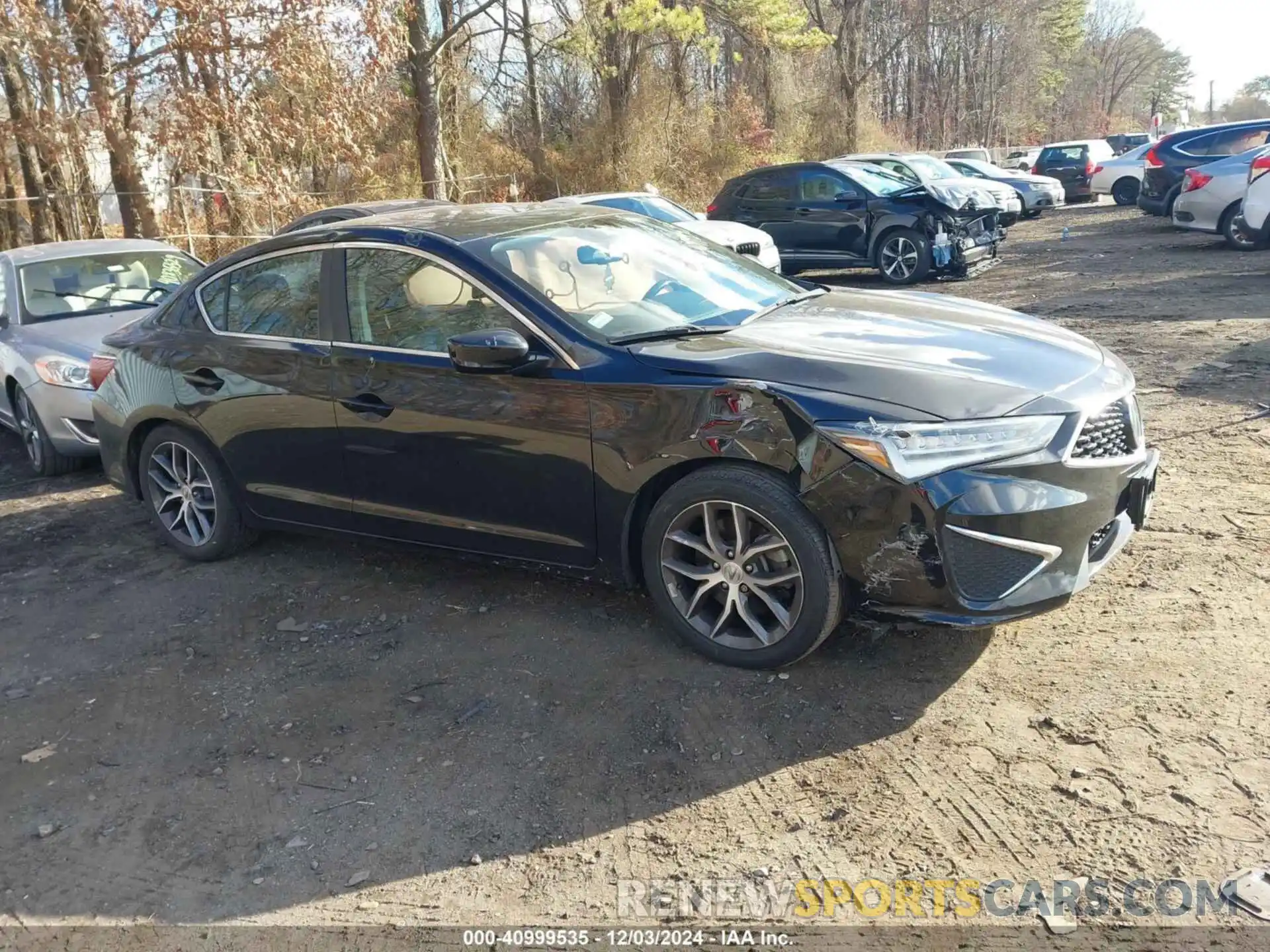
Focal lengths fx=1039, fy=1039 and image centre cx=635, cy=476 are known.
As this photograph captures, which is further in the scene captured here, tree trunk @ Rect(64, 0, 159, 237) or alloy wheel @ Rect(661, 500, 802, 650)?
tree trunk @ Rect(64, 0, 159, 237)

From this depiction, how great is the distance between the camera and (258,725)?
3.84m

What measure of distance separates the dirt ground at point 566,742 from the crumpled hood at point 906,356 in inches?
39.0

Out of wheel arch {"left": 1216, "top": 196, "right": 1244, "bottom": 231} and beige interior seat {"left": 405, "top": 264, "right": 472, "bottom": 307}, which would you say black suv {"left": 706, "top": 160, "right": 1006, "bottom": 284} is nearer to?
wheel arch {"left": 1216, "top": 196, "right": 1244, "bottom": 231}

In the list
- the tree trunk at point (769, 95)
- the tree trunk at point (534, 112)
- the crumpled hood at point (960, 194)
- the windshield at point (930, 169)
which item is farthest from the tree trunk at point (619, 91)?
the crumpled hood at point (960, 194)

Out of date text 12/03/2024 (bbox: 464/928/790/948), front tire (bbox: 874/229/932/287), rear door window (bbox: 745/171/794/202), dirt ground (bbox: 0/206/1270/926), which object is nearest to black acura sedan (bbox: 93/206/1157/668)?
dirt ground (bbox: 0/206/1270/926)

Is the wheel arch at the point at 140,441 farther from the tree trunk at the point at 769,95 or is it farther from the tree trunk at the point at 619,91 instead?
the tree trunk at the point at 769,95

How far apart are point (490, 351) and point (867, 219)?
37.2 feet

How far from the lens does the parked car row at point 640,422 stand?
3.41m

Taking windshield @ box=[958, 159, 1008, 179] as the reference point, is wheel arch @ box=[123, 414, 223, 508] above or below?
below

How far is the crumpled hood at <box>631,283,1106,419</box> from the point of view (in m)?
3.49

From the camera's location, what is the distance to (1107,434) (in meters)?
3.64

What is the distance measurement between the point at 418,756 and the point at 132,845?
35.2 inches

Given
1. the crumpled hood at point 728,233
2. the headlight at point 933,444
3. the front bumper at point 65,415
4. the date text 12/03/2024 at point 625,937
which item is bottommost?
the date text 12/03/2024 at point 625,937

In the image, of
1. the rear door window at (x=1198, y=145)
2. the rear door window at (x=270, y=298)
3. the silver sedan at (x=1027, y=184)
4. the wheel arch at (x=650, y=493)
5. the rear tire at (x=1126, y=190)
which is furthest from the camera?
the rear tire at (x=1126, y=190)
